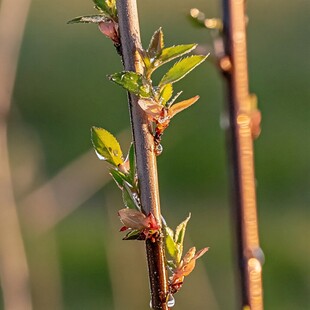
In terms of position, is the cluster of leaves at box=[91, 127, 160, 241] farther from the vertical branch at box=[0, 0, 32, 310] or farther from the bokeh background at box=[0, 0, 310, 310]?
the bokeh background at box=[0, 0, 310, 310]

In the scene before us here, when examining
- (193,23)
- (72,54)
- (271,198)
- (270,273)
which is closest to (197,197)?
(271,198)

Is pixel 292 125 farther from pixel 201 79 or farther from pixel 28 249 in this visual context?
pixel 28 249

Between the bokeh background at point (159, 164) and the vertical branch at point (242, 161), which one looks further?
the bokeh background at point (159, 164)

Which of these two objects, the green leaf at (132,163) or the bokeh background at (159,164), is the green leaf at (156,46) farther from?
the bokeh background at (159,164)

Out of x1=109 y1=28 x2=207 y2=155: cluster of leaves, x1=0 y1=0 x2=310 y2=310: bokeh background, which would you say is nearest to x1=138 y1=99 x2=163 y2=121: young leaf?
x1=109 y1=28 x2=207 y2=155: cluster of leaves

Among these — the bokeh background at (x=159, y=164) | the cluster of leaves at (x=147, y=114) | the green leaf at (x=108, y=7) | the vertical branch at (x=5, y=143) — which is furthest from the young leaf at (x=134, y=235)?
the bokeh background at (x=159, y=164)

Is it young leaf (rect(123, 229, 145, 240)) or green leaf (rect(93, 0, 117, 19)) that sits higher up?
green leaf (rect(93, 0, 117, 19))

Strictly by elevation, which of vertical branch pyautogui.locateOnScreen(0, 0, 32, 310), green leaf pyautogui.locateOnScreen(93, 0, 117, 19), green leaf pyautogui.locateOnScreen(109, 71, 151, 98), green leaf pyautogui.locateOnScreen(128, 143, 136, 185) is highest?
green leaf pyautogui.locateOnScreen(93, 0, 117, 19)

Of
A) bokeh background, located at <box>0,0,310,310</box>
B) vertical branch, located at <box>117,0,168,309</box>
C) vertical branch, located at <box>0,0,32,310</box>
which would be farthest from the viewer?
bokeh background, located at <box>0,0,310,310</box>
